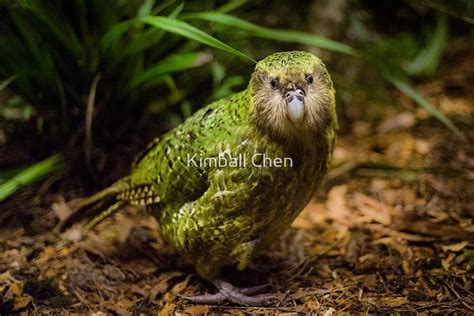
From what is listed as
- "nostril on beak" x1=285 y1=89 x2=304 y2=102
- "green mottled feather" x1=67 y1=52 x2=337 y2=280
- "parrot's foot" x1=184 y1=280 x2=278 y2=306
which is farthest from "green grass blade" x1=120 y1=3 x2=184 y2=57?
"parrot's foot" x1=184 y1=280 x2=278 y2=306

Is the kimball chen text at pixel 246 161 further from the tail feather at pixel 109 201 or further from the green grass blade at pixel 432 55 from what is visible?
the green grass blade at pixel 432 55

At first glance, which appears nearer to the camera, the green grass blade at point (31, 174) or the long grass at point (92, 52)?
the green grass blade at point (31, 174)

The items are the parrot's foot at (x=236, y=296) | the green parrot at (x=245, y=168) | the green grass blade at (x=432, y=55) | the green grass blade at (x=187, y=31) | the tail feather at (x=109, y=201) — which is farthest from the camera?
the green grass blade at (x=432, y=55)

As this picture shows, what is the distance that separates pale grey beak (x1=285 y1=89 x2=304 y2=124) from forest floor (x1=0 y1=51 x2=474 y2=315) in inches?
34.2

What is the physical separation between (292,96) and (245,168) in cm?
39

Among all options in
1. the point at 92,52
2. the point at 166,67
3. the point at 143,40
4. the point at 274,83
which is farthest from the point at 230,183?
the point at 92,52

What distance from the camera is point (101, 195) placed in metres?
2.91

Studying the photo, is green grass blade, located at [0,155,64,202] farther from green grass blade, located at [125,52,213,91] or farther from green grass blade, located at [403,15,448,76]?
green grass blade, located at [403,15,448,76]

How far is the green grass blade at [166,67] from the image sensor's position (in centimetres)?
307

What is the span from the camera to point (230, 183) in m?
2.29

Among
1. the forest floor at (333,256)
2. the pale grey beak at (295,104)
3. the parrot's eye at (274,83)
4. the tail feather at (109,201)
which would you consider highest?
the parrot's eye at (274,83)

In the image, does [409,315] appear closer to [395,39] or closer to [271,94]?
[271,94]

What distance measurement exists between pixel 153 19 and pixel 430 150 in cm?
207

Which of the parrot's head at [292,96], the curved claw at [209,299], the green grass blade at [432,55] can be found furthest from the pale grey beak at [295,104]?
the green grass blade at [432,55]
